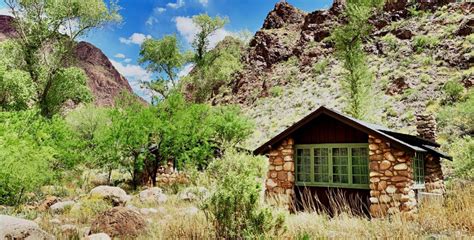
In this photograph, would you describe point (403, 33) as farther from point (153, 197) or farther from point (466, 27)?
point (153, 197)

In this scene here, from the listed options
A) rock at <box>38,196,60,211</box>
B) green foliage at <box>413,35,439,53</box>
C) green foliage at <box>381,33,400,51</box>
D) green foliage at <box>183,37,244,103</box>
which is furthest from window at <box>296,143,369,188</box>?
green foliage at <box>381,33,400,51</box>

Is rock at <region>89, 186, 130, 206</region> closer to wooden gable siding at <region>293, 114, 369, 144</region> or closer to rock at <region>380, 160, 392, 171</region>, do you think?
wooden gable siding at <region>293, 114, 369, 144</region>

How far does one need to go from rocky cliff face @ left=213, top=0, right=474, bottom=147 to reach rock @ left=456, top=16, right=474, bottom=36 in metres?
0.09

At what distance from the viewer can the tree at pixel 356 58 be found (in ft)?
80.5

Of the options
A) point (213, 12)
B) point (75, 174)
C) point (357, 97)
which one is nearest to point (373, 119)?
point (357, 97)

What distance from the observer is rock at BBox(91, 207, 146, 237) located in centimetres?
877

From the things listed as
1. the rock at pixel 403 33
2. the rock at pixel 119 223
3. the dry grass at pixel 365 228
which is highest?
the rock at pixel 403 33

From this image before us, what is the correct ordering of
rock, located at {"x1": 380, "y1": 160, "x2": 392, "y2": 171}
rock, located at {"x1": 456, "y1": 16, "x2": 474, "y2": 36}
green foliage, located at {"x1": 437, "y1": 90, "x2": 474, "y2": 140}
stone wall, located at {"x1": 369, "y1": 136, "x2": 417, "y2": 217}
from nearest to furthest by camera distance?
stone wall, located at {"x1": 369, "y1": 136, "x2": 417, "y2": 217} < rock, located at {"x1": 380, "y1": 160, "x2": 392, "y2": 171} < green foliage, located at {"x1": 437, "y1": 90, "x2": 474, "y2": 140} < rock, located at {"x1": 456, "y1": 16, "x2": 474, "y2": 36}

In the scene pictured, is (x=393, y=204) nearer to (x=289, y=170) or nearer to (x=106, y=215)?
(x=289, y=170)

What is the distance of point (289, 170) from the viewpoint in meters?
12.6

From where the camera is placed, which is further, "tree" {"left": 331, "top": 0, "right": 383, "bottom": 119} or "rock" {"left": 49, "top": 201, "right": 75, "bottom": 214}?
"tree" {"left": 331, "top": 0, "right": 383, "bottom": 119}

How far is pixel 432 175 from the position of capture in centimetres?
1331

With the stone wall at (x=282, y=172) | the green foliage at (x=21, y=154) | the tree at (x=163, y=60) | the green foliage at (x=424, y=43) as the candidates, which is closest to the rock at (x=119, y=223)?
the green foliage at (x=21, y=154)

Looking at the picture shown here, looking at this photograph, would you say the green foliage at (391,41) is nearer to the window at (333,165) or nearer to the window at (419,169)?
the window at (419,169)
